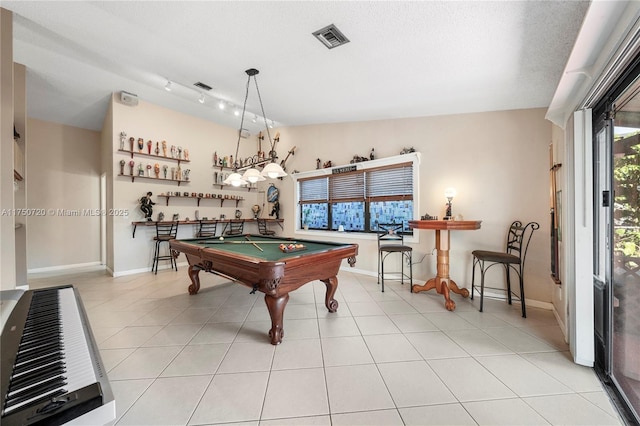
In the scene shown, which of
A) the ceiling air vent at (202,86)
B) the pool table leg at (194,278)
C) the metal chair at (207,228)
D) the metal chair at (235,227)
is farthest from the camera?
the metal chair at (235,227)

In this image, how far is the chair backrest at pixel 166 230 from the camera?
480cm

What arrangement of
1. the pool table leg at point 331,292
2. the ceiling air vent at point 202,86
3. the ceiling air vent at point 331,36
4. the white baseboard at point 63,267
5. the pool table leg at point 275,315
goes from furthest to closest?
the white baseboard at point 63,267, the ceiling air vent at point 202,86, the pool table leg at point 331,292, the ceiling air vent at point 331,36, the pool table leg at point 275,315

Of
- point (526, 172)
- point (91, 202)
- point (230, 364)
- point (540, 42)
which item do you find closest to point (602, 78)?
point (540, 42)

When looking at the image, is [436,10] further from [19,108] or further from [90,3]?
[19,108]

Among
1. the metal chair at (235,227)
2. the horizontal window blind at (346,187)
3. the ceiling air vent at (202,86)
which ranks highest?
the ceiling air vent at (202,86)

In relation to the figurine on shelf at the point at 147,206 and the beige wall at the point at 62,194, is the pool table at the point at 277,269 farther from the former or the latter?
the beige wall at the point at 62,194

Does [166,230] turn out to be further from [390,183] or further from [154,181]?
[390,183]

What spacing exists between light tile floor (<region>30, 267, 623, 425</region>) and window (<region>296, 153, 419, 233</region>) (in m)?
1.81

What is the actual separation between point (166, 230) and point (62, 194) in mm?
2638

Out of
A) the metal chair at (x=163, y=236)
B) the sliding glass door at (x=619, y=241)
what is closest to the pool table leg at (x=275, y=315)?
the sliding glass door at (x=619, y=241)

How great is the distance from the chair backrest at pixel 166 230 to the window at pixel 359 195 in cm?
274

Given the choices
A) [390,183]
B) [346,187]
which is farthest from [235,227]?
[390,183]

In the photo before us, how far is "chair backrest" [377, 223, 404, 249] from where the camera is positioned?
4145mm

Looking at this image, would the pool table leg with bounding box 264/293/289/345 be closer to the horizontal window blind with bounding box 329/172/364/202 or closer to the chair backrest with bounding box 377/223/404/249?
the chair backrest with bounding box 377/223/404/249
